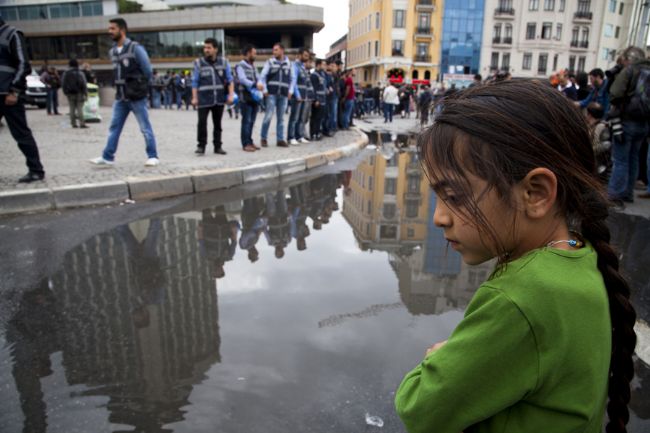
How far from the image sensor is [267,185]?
23.0 ft

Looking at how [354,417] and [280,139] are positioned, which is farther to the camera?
Result: [280,139]

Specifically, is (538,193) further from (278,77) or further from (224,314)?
(278,77)

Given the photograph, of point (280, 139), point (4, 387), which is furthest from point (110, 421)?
point (280, 139)

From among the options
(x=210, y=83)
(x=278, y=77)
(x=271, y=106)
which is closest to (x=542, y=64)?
(x=278, y=77)

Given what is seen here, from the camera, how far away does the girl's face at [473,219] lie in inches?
38.8

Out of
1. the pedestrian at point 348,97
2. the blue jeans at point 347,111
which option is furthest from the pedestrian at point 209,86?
the blue jeans at point 347,111

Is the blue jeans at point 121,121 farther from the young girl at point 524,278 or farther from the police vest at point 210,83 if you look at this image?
the young girl at point 524,278

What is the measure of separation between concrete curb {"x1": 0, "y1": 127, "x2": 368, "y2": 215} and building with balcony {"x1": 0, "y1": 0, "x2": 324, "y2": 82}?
52.4 metres

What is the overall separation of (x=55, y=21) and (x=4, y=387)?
77.6 meters

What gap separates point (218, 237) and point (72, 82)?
10576 mm

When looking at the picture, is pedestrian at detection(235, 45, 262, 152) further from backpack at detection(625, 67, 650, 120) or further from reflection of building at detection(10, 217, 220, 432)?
backpack at detection(625, 67, 650, 120)

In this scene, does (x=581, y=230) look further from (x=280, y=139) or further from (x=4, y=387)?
(x=280, y=139)

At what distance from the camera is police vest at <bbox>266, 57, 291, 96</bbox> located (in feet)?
32.1

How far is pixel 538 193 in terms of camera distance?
37.8 inches
